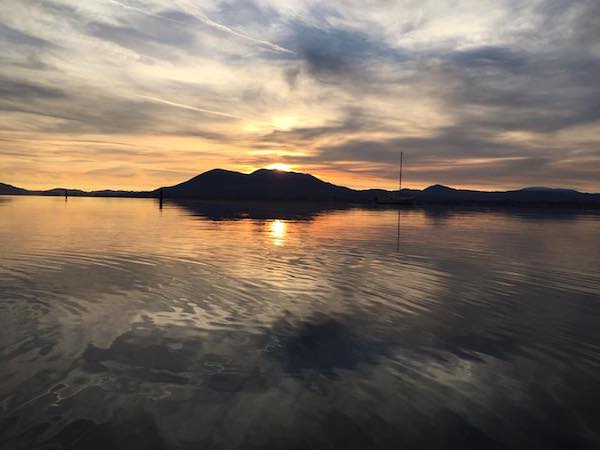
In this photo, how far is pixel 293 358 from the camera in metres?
8.87

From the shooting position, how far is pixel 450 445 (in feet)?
19.4

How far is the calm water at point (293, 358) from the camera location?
620 centimetres

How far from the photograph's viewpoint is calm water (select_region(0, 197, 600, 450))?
20.3 feet

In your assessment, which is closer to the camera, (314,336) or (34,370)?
(34,370)

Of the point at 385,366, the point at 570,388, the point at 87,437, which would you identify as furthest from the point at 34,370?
the point at 570,388

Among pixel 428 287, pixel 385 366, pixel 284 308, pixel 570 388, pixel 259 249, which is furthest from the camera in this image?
pixel 259 249

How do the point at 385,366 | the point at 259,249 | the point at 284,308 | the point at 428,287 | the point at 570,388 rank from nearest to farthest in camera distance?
the point at 570,388 → the point at 385,366 → the point at 284,308 → the point at 428,287 → the point at 259,249

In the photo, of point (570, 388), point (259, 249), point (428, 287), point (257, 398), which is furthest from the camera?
point (259, 249)

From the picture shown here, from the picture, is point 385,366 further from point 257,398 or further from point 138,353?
point 138,353

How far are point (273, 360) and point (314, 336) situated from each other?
1.88 metres

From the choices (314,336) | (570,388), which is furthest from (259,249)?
(570,388)

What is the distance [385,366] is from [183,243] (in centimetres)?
2147

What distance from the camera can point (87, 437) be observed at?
5.82m

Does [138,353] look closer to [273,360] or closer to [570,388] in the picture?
[273,360]
